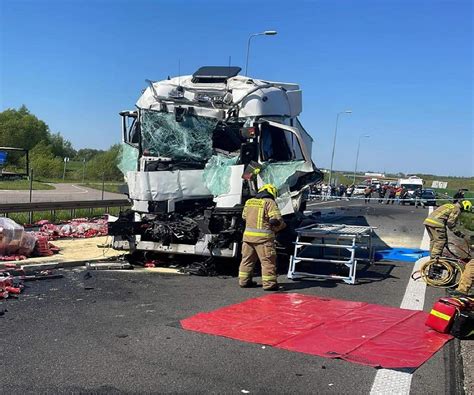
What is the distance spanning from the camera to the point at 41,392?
13.2 ft

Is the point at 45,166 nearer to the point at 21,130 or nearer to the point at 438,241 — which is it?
the point at 21,130

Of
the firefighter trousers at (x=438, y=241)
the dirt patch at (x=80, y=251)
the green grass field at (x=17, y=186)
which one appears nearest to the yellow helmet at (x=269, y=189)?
the firefighter trousers at (x=438, y=241)

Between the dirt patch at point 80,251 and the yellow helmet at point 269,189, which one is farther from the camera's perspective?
the dirt patch at point 80,251

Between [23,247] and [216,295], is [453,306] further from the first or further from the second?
[23,247]

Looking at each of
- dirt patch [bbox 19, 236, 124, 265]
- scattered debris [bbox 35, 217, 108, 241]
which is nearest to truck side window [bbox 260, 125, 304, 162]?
dirt patch [bbox 19, 236, 124, 265]

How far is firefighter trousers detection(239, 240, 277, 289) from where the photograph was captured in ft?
26.4

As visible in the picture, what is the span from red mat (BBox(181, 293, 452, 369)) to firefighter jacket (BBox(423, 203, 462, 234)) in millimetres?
2596

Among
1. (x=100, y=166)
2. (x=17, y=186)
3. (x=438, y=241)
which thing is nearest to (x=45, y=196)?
(x=17, y=186)

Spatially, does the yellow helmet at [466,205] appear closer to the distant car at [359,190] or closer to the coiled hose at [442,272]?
the coiled hose at [442,272]

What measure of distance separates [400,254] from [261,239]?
525 cm

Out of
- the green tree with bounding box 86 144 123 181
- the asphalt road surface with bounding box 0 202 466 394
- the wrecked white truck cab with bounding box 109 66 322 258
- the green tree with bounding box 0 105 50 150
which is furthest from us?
the green tree with bounding box 0 105 50 150

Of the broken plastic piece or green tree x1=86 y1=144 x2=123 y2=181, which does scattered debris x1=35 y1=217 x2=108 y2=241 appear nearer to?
the broken plastic piece

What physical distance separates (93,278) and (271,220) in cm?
292

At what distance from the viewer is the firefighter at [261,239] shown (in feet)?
26.4
